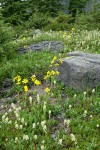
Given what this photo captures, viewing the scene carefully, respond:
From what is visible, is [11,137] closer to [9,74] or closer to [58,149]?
[58,149]

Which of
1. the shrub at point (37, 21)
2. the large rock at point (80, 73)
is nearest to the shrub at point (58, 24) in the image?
the shrub at point (37, 21)

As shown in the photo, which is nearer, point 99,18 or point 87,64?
point 87,64

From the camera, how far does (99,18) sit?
25844 mm

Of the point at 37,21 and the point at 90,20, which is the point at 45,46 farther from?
the point at 37,21

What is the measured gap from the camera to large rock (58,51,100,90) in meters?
10.5

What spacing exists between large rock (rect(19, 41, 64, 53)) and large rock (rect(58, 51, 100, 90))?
420cm

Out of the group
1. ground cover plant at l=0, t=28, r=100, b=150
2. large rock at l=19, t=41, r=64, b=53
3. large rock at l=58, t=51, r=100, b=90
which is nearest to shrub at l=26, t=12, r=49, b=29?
large rock at l=19, t=41, r=64, b=53

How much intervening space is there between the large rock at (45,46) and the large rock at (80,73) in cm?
420

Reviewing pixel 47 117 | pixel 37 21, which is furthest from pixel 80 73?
pixel 37 21

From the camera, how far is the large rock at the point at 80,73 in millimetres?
10455

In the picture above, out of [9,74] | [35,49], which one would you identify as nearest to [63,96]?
[9,74]

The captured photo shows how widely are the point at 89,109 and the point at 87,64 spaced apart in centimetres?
185

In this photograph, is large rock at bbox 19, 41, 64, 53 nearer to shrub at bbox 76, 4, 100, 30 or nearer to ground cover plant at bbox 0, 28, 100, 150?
ground cover plant at bbox 0, 28, 100, 150

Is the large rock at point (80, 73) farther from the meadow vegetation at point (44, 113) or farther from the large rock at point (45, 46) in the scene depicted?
the large rock at point (45, 46)
